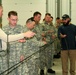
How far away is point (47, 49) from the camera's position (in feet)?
21.3

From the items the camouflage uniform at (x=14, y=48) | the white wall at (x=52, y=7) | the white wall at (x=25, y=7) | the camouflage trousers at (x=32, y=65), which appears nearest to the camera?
the camouflage uniform at (x=14, y=48)

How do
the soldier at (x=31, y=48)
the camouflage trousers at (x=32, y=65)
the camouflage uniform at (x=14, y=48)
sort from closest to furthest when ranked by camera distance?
the camouflage uniform at (x=14, y=48) < the soldier at (x=31, y=48) < the camouflage trousers at (x=32, y=65)

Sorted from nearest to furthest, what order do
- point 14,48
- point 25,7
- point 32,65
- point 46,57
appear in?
point 14,48 → point 32,65 → point 46,57 → point 25,7

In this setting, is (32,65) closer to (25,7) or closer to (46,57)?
(46,57)

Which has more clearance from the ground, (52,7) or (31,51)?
(52,7)

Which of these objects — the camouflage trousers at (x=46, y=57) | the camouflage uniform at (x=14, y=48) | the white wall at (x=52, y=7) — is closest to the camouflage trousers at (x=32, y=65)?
the camouflage uniform at (x=14, y=48)

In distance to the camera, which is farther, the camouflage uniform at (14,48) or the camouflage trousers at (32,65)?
the camouflage trousers at (32,65)

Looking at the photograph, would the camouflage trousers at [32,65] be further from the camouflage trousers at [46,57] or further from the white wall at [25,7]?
the white wall at [25,7]

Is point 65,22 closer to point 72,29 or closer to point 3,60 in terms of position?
point 72,29

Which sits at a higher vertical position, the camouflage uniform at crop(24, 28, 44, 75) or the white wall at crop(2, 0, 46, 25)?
the white wall at crop(2, 0, 46, 25)

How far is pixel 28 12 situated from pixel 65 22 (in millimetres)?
4004

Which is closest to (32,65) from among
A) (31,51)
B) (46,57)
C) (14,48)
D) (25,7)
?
(31,51)

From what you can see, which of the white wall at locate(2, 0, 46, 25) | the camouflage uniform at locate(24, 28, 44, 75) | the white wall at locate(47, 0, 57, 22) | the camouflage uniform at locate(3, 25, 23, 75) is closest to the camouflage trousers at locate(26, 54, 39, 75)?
the camouflage uniform at locate(24, 28, 44, 75)

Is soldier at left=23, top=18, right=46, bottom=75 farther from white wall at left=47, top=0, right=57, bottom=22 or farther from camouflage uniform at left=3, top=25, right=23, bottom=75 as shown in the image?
white wall at left=47, top=0, right=57, bottom=22
